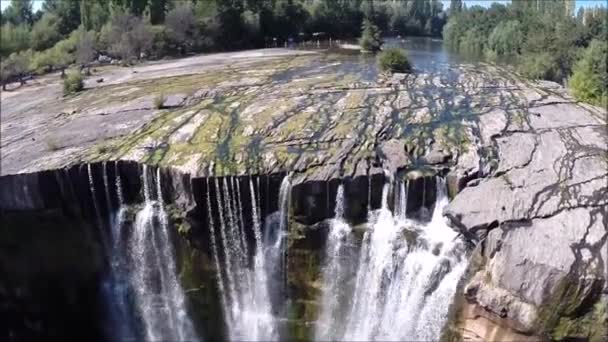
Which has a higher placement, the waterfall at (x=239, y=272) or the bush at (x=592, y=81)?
the bush at (x=592, y=81)

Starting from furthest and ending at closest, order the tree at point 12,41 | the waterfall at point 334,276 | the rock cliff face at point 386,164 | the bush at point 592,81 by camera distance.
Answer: the tree at point 12,41 < the bush at point 592,81 < the waterfall at point 334,276 < the rock cliff face at point 386,164

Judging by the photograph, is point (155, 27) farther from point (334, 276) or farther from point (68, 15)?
point (334, 276)

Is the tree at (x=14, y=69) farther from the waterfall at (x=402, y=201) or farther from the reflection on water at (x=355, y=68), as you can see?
the waterfall at (x=402, y=201)

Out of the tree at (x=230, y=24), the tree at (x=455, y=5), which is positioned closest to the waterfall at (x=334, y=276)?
the tree at (x=230, y=24)

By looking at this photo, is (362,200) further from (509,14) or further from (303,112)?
(509,14)

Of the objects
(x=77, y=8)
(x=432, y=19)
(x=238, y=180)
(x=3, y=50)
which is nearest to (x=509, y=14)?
(x=432, y=19)

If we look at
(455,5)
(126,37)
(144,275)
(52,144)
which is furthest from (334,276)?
(455,5)

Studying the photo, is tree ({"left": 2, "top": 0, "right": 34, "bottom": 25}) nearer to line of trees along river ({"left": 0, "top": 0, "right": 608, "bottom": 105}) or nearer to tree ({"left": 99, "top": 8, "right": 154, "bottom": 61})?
line of trees along river ({"left": 0, "top": 0, "right": 608, "bottom": 105})
